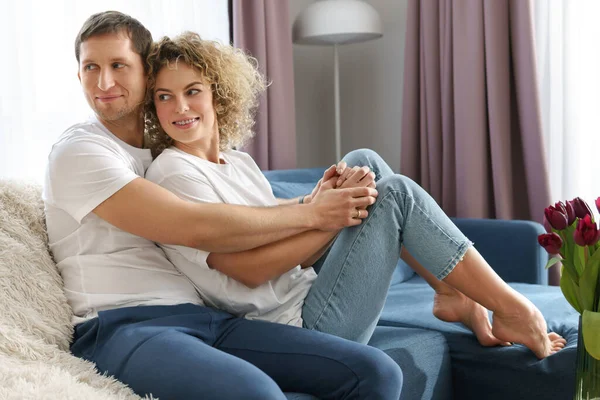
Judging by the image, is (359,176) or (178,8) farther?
(178,8)

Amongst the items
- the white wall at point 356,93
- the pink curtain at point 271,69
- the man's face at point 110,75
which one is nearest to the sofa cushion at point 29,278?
the man's face at point 110,75

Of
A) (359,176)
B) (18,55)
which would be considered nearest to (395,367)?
(359,176)

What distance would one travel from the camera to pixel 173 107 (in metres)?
1.78

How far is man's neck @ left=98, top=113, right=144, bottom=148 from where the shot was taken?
1.79m

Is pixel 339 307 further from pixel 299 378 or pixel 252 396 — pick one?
pixel 252 396

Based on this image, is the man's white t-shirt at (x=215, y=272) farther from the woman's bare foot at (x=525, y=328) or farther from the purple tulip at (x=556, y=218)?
the purple tulip at (x=556, y=218)

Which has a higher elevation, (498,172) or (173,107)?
(173,107)

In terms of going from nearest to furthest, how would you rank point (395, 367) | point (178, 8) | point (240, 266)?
1. point (395, 367)
2. point (240, 266)
3. point (178, 8)

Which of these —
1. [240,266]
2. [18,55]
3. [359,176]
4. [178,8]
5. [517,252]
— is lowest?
[517,252]

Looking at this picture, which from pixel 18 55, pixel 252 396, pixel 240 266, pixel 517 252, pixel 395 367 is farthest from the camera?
pixel 517 252

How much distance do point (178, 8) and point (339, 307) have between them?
1712mm

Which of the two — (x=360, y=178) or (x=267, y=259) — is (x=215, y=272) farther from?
(x=360, y=178)

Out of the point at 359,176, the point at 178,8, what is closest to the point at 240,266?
the point at 359,176

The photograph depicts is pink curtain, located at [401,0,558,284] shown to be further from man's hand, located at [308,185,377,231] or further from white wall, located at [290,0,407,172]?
man's hand, located at [308,185,377,231]
